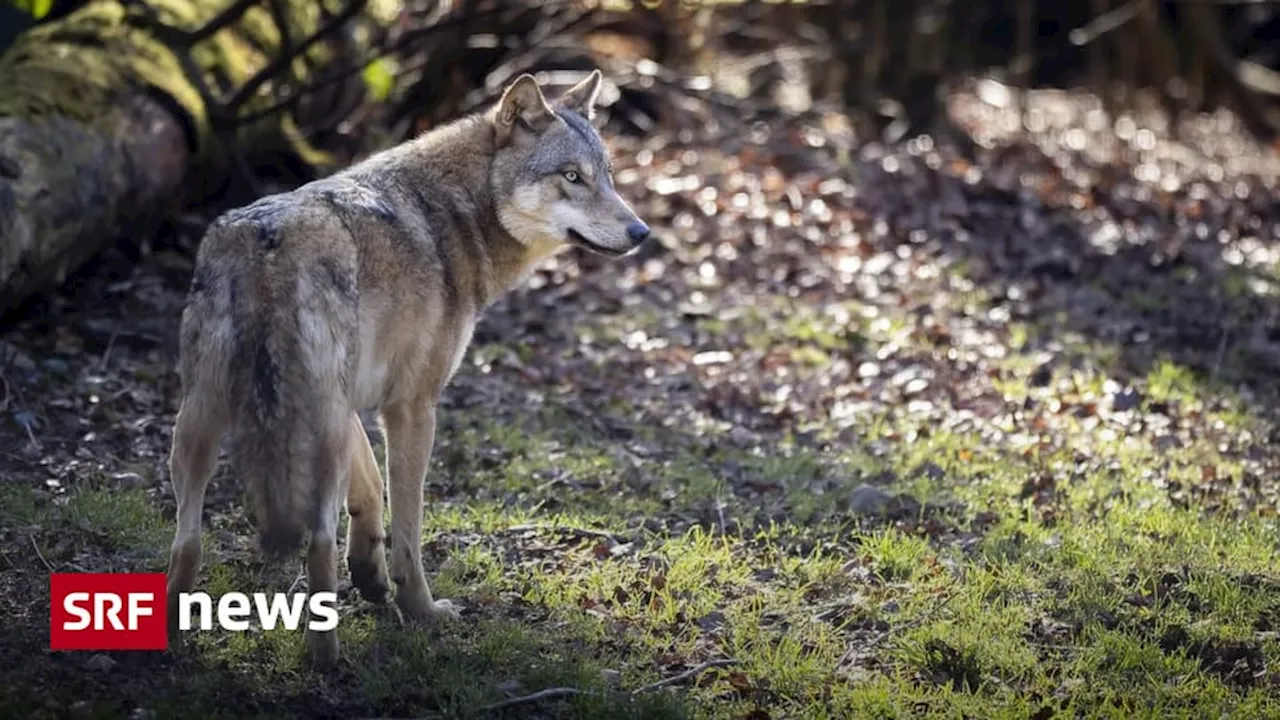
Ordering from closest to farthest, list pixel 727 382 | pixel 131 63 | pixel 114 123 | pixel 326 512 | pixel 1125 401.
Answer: pixel 326 512 < pixel 1125 401 < pixel 114 123 < pixel 727 382 < pixel 131 63

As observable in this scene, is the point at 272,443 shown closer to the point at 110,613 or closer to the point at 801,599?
the point at 110,613

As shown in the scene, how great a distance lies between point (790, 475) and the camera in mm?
7305

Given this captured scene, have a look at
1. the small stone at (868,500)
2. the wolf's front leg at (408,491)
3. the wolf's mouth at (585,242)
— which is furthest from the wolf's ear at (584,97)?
the small stone at (868,500)

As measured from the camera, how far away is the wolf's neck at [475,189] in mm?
5719

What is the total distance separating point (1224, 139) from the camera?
16375mm

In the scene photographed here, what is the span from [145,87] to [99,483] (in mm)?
3327

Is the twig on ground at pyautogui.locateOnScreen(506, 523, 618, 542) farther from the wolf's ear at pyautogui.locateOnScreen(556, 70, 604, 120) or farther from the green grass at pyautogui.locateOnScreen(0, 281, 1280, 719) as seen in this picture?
the wolf's ear at pyautogui.locateOnScreen(556, 70, 604, 120)

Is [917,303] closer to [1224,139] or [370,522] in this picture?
[370,522]

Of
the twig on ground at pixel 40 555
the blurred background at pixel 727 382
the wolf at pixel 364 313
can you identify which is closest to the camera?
the wolf at pixel 364 313

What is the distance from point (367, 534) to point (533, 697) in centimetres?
105

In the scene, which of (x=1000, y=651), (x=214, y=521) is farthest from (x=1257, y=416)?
(x=214, y=521)

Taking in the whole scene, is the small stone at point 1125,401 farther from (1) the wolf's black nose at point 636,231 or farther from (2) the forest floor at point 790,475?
(1) the wolf's black nose at point 636,231

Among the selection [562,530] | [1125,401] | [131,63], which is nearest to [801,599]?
[562,530]

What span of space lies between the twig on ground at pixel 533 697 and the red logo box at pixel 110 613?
1.13 meters
